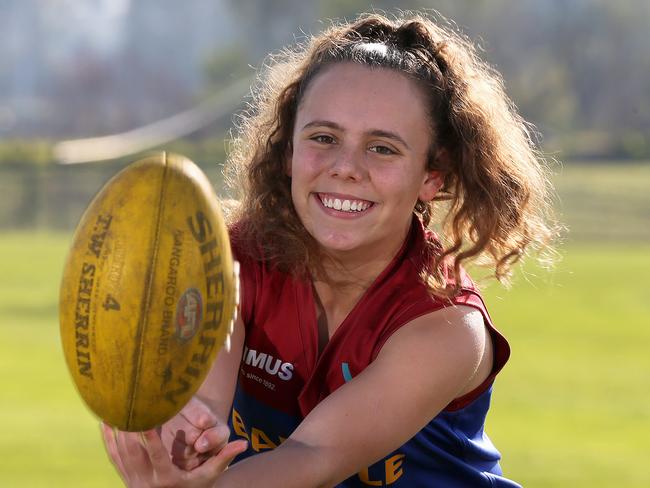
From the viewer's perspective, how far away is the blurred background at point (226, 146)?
7.77m

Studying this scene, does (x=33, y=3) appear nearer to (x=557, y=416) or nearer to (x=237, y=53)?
(x=237, y=53)

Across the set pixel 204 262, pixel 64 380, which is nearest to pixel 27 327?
pixel 64 380

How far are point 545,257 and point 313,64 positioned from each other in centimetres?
87

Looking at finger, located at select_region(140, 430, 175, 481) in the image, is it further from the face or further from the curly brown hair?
the curly brown hair

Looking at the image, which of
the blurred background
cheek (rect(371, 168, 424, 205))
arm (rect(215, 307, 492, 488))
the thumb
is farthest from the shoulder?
the blurred background

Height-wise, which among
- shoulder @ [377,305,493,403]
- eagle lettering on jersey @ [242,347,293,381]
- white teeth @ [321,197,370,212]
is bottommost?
eagle lettering on jersey @ [242,347,293,381]

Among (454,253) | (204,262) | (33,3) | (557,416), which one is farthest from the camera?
(33,3)

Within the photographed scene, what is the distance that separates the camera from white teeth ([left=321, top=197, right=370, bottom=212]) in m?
3.10

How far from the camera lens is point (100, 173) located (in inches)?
1340

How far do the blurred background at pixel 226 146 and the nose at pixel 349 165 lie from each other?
3.55 feet

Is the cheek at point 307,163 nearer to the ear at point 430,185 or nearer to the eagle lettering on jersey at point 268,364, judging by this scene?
the ear at point 430,185

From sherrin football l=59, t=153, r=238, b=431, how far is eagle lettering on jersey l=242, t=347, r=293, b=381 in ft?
2.77

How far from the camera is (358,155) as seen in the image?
308 centimetres

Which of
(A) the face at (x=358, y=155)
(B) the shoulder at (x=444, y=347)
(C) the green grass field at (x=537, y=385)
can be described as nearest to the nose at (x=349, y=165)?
(A) the face at (x=358, y=155)
